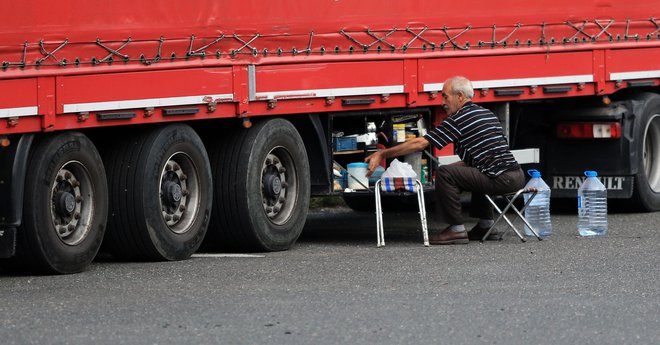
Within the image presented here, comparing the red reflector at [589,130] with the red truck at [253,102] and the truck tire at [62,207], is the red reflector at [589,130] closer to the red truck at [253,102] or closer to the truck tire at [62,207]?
the red truck at [253,102]

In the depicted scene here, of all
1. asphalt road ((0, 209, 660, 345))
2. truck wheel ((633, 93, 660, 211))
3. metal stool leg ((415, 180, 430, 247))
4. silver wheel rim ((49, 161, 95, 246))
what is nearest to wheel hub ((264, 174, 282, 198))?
→ asphalt road ((0, 209, 660, 345))

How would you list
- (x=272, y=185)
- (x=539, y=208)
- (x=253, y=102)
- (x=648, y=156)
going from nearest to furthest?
(x=253, y=102), (x=272, y=185), (x=539, y=208), (x=648, y=156)

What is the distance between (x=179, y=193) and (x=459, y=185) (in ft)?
7.75

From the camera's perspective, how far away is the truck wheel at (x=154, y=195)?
39.4ft

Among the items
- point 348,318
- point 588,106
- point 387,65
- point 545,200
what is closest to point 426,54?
point 387,65

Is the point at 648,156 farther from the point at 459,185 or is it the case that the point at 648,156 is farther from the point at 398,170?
the point at 398,170

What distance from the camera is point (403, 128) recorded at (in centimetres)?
1445

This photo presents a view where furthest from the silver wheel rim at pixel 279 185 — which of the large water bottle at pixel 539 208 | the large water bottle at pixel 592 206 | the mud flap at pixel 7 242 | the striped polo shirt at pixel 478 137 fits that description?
the mud flap at pixel 7 242

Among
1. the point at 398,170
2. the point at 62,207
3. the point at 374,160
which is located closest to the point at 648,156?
the point at 398,170

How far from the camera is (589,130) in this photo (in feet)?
53.8

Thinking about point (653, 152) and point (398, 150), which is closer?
point (398, 150)

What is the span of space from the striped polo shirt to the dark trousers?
0.07m

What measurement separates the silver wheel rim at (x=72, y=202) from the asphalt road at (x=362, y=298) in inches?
12.4

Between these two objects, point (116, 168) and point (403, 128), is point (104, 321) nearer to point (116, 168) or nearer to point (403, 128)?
point (116, 168)
